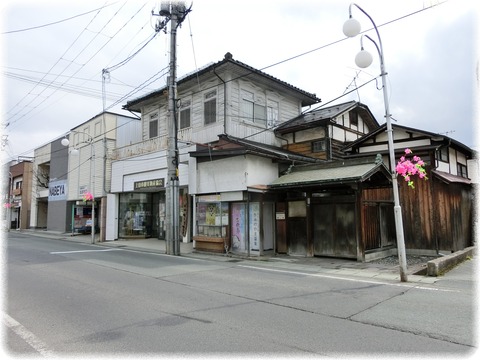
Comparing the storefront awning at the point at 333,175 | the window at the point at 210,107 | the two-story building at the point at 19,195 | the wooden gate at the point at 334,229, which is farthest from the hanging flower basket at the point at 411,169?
the two-story building at the point at 19,195

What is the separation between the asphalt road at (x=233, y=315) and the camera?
4.78m

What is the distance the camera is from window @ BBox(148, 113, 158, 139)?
24.4 metres

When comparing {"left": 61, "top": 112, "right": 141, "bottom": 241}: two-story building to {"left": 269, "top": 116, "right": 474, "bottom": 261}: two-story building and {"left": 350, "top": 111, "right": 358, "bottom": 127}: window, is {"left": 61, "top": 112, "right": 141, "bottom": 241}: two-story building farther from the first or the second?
{"left": 350, "top": 111, "right": 358, "bottom": 127}: window

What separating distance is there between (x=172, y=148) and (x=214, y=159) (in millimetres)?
2044

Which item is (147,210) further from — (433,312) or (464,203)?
(433,312)

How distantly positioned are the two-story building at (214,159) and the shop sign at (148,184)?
62mm

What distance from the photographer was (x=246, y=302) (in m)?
7.23

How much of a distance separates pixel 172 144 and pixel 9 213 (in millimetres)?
39009

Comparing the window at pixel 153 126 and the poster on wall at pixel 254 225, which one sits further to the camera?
the window at pixel 153 126

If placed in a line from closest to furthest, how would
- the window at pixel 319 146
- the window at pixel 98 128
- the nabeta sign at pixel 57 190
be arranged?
1. the window at pixel 319 146
2. the window at pixel 98 128
3. the nabeta sign at pixel 57 190

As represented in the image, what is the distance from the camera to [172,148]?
54.9 feet

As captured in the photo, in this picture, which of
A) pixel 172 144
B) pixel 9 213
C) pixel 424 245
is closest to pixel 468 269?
pixel 424 245

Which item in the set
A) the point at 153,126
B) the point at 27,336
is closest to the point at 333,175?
the point at 27,336

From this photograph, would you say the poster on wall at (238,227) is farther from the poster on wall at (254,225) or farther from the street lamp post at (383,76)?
the street lamp post at (383,76)
